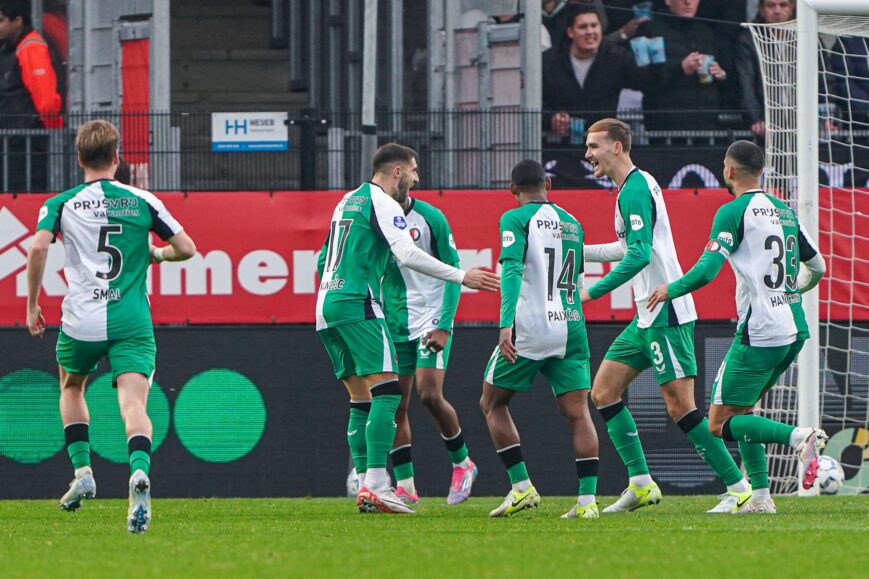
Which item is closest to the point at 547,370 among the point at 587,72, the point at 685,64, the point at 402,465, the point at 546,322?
the point at 546,322

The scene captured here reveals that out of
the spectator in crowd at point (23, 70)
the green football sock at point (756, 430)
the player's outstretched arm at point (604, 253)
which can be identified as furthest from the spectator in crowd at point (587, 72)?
the green football sock at point (756, 430)

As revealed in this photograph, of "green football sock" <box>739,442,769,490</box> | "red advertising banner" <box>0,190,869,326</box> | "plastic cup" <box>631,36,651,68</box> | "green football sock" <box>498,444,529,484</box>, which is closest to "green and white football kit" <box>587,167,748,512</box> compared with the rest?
"green football sock" <box>739,442,769,490</box>

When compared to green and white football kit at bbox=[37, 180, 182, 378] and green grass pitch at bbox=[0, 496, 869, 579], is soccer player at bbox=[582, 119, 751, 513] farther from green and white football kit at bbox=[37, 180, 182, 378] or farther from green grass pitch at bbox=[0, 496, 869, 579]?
green and white football kit at bbox=[37, 180, 182, 378]

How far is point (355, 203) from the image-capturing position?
9.06 meters

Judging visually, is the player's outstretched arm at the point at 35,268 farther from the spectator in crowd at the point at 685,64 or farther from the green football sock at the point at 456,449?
the spectator in crowd at the point at 685,64

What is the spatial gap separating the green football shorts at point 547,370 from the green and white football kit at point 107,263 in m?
2.12

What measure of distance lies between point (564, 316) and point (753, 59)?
31.5ft

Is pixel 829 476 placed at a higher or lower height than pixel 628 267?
lower

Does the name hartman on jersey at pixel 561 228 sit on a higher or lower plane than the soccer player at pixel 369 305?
higher

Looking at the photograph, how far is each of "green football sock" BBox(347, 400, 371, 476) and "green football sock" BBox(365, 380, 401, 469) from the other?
1.93 ft

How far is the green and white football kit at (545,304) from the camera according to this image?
29.0ft

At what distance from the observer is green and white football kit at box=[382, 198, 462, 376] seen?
1077 centimetres

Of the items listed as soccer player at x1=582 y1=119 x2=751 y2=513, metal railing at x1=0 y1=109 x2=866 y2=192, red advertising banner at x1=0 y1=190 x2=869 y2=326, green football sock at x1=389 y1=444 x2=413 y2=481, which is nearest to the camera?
soccer player at x1=582 y1=119 x2=751 y2=513

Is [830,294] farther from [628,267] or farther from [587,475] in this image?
[587,475]
